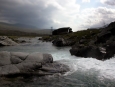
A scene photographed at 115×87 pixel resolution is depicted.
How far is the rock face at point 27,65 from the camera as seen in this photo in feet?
79.0

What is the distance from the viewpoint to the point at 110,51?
37812 millimetres

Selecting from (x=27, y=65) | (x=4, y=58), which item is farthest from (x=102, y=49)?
(x=4, y=58)

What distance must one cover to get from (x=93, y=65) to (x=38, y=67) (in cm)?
1147

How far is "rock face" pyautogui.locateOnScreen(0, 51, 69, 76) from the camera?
24.1 meters

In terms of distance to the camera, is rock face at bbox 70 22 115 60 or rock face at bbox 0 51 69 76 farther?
rock face at bbox 70 22 115 60

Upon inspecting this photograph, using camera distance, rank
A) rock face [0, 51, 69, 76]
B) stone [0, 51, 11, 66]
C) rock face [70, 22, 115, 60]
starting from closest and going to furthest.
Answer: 1. rock face [0, 51, 69, 76]
2. stone [0, 51, 11, 66]
3. rock face [70, 22, 115, 60]

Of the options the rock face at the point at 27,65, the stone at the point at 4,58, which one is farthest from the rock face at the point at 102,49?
the stone at the point at 4,58

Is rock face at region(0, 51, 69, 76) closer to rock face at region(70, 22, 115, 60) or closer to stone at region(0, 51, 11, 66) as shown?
stone at region(0, 51, 11, 66)

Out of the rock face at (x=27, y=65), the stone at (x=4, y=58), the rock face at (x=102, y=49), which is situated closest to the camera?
the rock face at (x=27, y=65)

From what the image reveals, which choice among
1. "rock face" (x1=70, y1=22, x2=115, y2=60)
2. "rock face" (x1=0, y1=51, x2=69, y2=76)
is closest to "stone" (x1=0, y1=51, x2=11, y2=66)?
"rock face" (x1=0, y1=51, x2=69, y2=76)

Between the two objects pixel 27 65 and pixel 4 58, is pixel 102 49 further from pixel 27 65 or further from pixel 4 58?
pixel 4 58

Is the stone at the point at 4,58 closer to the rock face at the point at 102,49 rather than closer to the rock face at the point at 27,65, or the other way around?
the rock face at the point at 27,65

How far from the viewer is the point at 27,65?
83.0ft

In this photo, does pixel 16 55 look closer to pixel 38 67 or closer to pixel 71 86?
pixel 38 67
